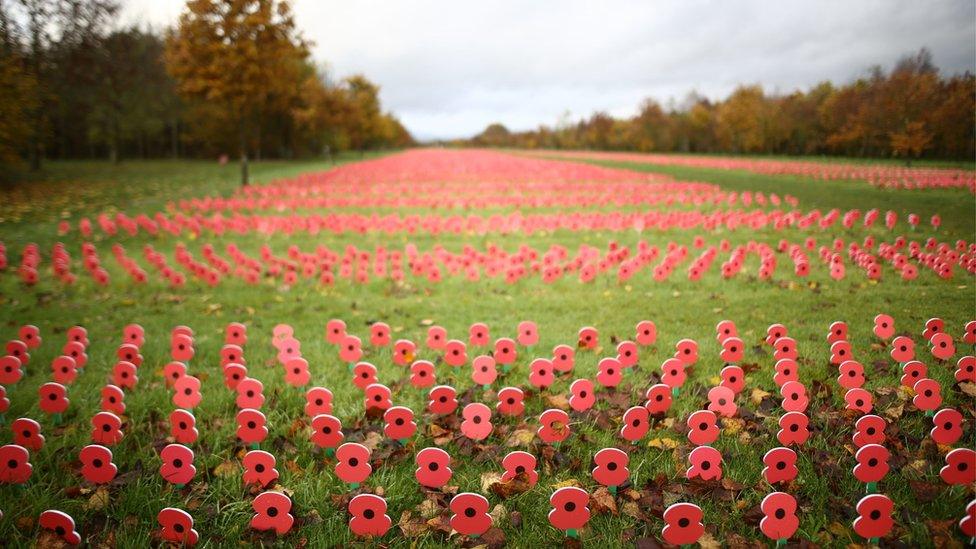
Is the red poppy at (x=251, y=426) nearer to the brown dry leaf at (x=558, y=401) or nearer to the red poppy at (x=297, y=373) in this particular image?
the red poppy at (x=297, y=373)

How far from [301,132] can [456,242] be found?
4789 cm

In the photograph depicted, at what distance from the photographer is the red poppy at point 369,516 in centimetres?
218

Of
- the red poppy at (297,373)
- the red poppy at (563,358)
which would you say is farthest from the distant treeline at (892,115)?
the red poppy at (297,373)

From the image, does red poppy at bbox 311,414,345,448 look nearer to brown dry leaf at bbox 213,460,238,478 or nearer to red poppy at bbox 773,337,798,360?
brown dry leaf at bbox 213,460,238,478

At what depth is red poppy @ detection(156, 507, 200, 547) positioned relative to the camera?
2.18 meters

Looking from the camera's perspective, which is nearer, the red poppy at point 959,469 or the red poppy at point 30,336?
the red poppy at point 959,469

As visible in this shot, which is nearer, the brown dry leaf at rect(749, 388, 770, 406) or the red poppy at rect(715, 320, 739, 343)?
the brown dry leaf at rect(749, 388, 770, 406)

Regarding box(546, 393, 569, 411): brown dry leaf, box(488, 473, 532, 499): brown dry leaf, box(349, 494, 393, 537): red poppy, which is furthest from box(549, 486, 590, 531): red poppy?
box(546, 393, 569, 411): brown dry leaf

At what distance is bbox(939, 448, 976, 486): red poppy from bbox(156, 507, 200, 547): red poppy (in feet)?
11.5

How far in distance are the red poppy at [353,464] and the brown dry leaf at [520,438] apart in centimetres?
89

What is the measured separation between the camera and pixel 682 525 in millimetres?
2096

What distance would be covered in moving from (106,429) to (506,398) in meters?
2.40

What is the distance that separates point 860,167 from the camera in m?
7.94

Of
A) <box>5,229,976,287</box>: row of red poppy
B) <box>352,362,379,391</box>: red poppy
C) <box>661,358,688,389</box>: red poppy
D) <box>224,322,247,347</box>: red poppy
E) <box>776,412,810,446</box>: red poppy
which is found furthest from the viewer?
<box>5,229,976,287</box>: row of red poppy
